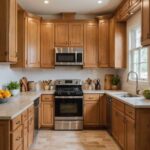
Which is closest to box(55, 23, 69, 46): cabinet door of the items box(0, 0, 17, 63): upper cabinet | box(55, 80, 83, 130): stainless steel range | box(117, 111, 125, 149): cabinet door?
box(55, 80, 83, 130): stainless steel range

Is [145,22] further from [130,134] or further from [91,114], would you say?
[91,114]

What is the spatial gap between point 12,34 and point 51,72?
2637 millimetres

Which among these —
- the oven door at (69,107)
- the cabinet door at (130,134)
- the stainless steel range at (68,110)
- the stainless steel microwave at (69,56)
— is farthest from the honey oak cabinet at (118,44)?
the cabinet door at (130,134)

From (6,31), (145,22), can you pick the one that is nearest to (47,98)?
(6,31)

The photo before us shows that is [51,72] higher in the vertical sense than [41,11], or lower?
lower

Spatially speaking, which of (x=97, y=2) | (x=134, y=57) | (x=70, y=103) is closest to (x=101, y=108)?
(x=70, y=103)

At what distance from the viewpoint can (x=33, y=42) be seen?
5672 millimetres

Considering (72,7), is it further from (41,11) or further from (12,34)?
(12,34)

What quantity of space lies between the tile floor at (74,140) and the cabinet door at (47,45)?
169cm

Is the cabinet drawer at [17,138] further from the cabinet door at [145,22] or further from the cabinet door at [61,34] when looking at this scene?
the cabinet door at [61,34]

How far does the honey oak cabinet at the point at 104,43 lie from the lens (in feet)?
19.1

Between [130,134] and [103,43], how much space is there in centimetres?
295

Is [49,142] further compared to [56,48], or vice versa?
[56,48]

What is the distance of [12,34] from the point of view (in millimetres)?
3648
